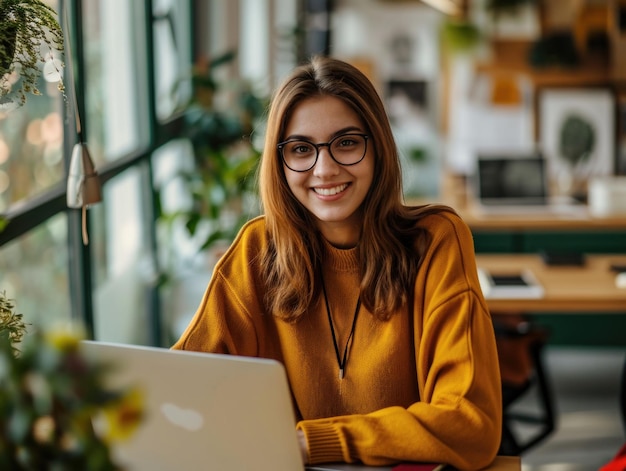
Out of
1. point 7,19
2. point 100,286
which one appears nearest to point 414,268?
point 7,19

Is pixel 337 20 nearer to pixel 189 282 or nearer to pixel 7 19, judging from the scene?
pixel 189 282

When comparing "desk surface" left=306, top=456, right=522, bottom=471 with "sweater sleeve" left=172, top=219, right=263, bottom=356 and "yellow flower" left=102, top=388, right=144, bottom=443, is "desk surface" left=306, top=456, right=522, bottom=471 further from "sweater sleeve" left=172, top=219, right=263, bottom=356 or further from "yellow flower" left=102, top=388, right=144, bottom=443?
"yellow flower" left=102, top=388, right=144, bottom=443

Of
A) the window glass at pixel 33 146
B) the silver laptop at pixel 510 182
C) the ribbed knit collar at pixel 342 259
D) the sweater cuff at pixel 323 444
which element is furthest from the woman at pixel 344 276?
the silver laptop at pixel 510 182

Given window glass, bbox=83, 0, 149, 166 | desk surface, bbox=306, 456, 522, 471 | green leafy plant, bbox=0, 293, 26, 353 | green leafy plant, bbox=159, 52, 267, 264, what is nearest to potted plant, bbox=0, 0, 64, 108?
green leafy plant, bbox=0, 293, 26, 353

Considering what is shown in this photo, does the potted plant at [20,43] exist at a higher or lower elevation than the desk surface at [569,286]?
higher

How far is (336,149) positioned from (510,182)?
3078mm

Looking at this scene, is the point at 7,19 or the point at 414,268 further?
the point at 414,268

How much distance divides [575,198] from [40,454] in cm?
442

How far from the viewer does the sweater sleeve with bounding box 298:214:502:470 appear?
54.9 inches

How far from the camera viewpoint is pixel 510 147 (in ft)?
23.1

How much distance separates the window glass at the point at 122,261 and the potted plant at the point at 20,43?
1587mm

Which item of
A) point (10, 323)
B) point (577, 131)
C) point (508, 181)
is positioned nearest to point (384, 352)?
point (10, 323)

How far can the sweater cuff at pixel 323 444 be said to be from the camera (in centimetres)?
140

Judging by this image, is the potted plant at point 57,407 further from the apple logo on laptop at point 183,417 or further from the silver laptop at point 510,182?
the silver laptop at point 510,182
